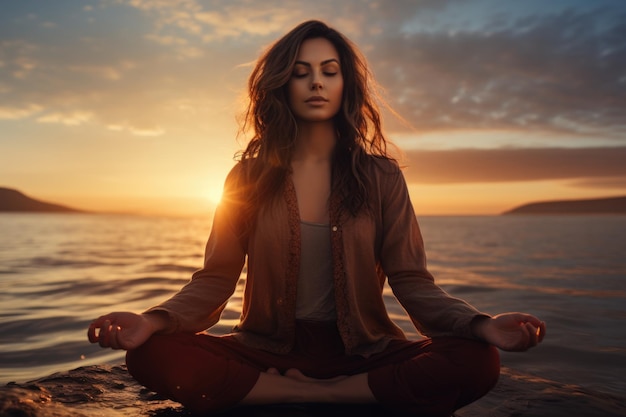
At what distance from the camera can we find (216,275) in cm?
309

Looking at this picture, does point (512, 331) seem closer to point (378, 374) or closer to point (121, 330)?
point (378, 374)

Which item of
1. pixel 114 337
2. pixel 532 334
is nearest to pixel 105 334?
pixel 114 337

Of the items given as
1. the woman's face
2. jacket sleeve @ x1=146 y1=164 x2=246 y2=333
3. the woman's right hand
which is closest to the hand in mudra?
the woman's right hand

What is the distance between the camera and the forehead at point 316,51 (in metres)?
3.25

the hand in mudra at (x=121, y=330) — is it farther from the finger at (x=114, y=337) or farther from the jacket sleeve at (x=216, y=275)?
the jacket sleeve at (x=216, y=275)

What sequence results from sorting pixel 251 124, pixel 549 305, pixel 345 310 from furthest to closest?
pixel 549 305, pixel 251 124, pixel 345 310

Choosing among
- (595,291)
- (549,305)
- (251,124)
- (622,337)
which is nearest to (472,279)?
(595,291)

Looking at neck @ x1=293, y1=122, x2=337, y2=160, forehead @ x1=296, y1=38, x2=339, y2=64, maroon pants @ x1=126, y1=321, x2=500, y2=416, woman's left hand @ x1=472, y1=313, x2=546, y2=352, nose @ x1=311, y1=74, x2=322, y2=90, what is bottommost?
maroon pants @ x1=126, y1=321, x2=500, y2=416

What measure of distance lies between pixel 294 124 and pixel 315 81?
1.01 feet

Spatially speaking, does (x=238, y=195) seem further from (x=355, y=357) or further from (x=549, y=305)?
(x=549, y=305)

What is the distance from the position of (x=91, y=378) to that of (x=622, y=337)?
5.09m

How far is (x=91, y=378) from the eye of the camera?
3221mm

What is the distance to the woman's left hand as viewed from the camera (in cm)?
235

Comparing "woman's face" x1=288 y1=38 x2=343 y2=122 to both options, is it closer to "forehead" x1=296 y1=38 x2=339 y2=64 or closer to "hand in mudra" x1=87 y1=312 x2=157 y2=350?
"forehead" x1=296 y1=38 x2=339 y2=64
